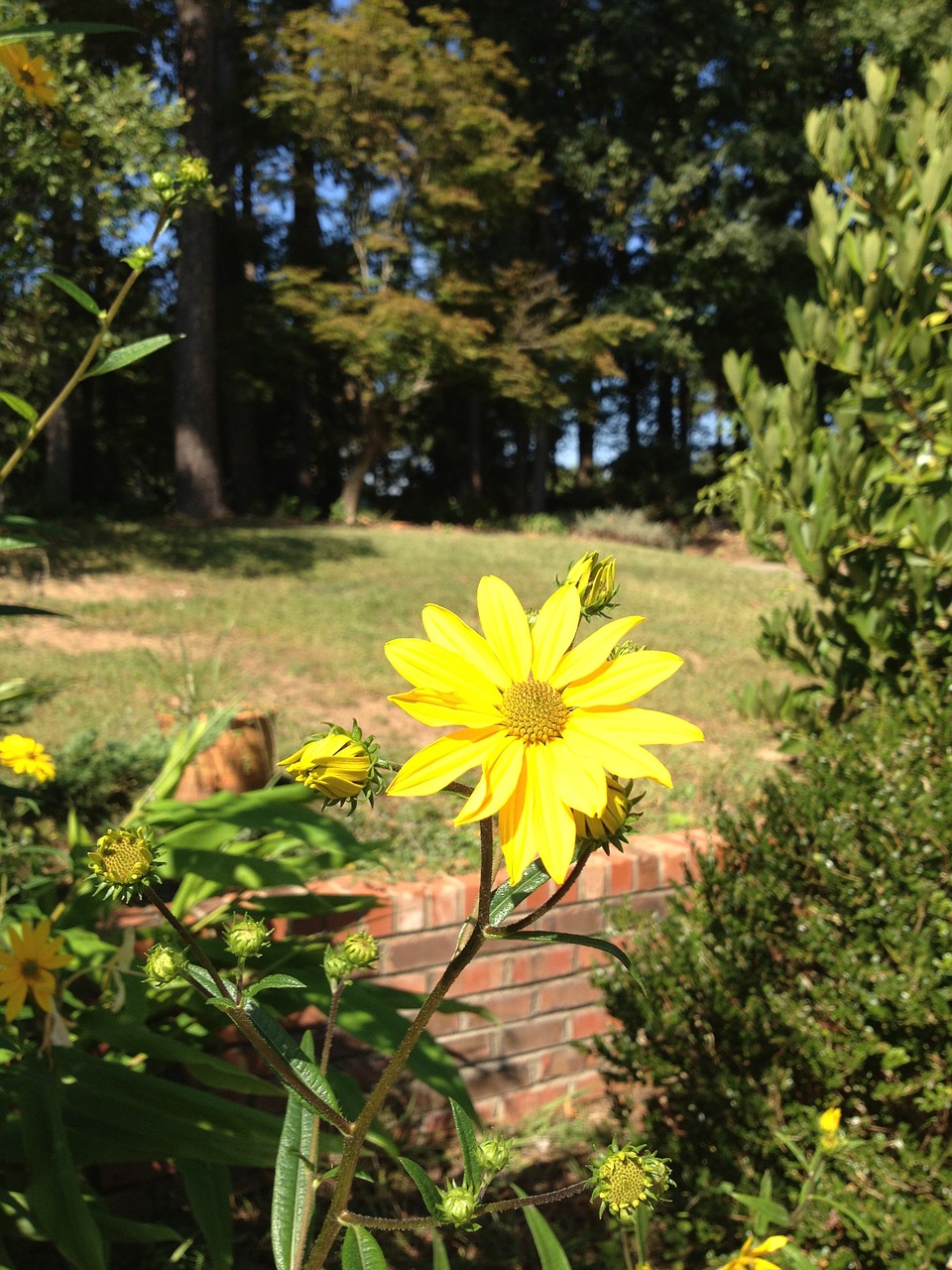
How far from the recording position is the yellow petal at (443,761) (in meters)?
0.62

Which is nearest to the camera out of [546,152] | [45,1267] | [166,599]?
[45,1267]

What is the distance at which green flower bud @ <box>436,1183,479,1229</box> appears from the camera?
2.27ft

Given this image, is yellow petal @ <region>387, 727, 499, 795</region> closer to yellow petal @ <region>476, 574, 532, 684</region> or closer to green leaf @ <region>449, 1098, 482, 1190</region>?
yellow petal @ <region>476, 574, 532, 684</region>

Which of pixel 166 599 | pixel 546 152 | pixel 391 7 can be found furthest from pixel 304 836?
pixel 546 152

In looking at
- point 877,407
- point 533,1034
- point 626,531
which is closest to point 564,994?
point 533,1034

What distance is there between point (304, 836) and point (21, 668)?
10.1ft

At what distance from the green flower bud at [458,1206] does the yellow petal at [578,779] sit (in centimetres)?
34

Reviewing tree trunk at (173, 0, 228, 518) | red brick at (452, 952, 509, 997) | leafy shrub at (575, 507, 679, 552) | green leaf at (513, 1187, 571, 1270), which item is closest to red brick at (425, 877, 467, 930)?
red brick at (452, 952, 509, 997)

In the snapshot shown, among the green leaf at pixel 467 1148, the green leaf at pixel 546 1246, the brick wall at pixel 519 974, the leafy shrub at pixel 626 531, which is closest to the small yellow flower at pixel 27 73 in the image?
the green leaf at pixel 467 1148

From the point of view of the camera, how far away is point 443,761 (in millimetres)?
658

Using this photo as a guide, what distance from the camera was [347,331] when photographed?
12.4 meters

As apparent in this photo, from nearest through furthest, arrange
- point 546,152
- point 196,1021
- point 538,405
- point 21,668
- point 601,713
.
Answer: point 601,713, point 196,1021, point 21,668, point 538,405, point 546,152

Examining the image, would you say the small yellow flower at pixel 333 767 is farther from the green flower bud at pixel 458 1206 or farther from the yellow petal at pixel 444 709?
the green flower bud at pixel 458 1206

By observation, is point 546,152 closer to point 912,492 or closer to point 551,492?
point 551,492
